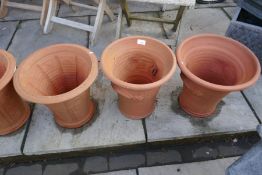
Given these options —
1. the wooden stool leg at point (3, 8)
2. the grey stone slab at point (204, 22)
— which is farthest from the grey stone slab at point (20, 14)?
the grey stone slab at point (204, 22)

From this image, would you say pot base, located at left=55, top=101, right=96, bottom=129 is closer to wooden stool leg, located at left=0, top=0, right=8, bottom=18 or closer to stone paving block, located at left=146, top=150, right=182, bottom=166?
stone paving block, located at left=146, top=150, right=182, bottom=166

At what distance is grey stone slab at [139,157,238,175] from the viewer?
2.02 m

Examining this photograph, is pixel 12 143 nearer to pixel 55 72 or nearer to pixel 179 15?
pixel 55 72

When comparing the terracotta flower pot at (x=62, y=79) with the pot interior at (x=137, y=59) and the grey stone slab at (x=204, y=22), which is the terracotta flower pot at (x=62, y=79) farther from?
the grey stone slab at (x=204, y=22)

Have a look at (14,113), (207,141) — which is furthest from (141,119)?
(14,113)

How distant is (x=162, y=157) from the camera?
2.12 metres

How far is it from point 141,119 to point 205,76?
0.72 meters

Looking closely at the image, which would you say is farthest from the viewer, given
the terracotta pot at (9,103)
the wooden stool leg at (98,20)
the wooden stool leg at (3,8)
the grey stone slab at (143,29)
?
the wooden stool leg at (3,8)

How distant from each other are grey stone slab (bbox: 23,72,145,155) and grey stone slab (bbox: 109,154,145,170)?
133mm

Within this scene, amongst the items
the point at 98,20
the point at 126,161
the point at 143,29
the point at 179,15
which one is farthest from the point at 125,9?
the point at 126,161

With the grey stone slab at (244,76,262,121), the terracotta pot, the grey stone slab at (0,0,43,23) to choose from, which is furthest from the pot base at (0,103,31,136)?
the grey stone slab at (244,76,262,121)

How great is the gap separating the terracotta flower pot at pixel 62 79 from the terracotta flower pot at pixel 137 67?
0.20 metres

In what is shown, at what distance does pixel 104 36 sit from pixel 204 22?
4.30 feet

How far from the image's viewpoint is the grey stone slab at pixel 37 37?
2.86m
